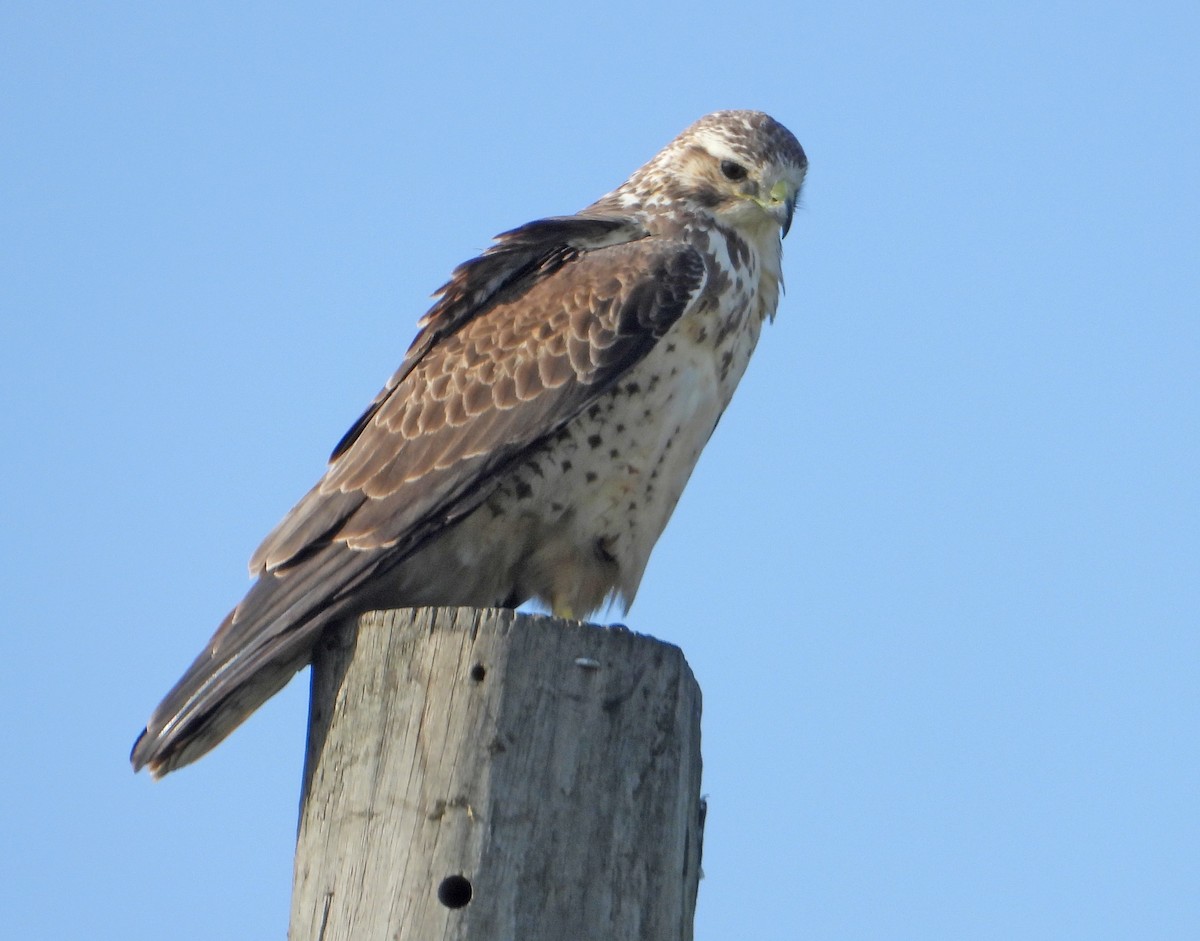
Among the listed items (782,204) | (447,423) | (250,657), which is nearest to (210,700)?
(250,657)

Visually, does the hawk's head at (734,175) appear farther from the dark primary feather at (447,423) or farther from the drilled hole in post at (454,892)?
the drilled hole in post at (454,892)

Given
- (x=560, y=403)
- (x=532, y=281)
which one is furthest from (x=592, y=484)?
(x=532, y=281)

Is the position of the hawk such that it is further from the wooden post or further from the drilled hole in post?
the drilled hole in post

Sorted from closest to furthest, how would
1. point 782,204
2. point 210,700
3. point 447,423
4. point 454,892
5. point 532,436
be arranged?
1. point 454,892
2. point 210,700
3. point 532,436
4. point 447,423
5. point 782,204

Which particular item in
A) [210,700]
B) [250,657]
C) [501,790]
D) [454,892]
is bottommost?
[454,892]

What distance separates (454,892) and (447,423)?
2143mm

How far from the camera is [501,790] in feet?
10.1

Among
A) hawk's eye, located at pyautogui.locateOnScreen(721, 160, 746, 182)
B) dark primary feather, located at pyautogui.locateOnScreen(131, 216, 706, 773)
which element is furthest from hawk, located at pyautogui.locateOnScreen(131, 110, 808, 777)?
hawk's eye, located at pyautogui.locateOnScreen(721, 160, 746, 182)

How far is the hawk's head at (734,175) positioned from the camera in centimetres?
568

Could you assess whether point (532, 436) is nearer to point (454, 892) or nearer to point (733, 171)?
point (733, 171)

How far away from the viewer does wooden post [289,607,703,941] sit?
3.04 m

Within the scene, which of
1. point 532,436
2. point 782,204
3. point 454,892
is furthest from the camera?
point 782,204

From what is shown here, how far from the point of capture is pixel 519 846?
Result: 304 centimetres

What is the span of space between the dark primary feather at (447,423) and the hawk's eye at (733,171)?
47 cm
